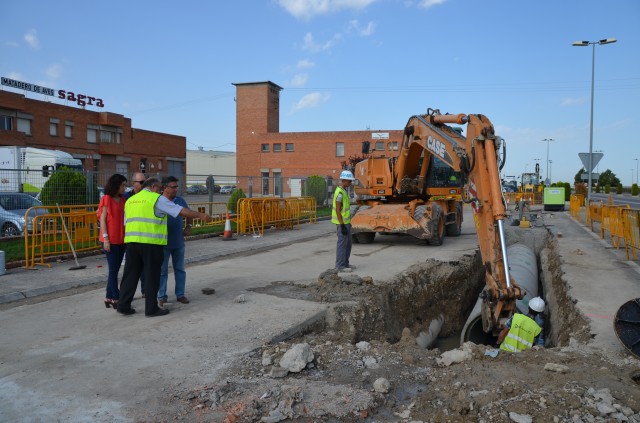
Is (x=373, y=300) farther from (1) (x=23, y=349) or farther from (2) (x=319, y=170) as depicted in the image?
(2) (x=319, y=170)

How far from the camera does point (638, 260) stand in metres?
11.2

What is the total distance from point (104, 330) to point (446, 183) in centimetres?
1005

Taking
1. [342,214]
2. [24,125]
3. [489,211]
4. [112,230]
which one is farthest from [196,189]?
[489,211]

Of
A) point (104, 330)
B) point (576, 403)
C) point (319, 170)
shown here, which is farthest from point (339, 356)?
point (319, 170)

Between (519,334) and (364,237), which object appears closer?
(519,334)

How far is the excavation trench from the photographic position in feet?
23.0

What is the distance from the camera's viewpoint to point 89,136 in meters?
41.4

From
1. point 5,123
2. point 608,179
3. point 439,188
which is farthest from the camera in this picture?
point 608,179

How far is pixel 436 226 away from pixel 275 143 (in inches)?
1845

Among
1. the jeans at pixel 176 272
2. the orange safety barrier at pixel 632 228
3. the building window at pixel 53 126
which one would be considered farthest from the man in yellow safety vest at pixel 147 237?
the building window at pixel 53 126

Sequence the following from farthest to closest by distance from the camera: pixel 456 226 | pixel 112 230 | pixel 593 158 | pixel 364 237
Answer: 1. pixel 593 158
2. pixel 456 226
3. pixel 364 237
4. pixel 112 230

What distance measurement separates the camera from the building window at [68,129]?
38.8 meters

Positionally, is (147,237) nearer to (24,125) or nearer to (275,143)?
(24,125)

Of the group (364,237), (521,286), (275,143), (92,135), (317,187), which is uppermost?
(275,143)
